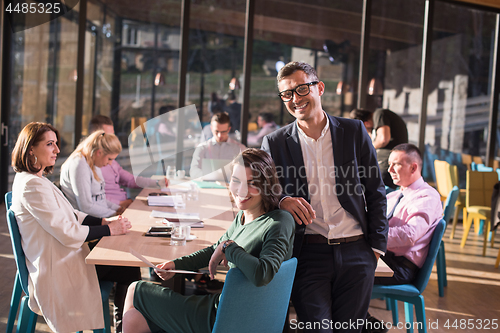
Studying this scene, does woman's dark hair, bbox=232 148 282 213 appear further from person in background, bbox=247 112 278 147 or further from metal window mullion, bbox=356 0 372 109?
metal window mullion, bbox=356 0 372 109

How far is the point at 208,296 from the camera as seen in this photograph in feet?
6.05

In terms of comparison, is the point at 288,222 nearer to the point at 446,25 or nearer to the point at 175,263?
the point at 175,263

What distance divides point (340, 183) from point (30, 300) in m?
1.66

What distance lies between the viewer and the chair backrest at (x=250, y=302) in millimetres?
1532

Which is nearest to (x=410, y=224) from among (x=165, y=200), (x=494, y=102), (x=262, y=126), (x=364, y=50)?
(x=165, y=200)

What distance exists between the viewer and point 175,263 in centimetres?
195

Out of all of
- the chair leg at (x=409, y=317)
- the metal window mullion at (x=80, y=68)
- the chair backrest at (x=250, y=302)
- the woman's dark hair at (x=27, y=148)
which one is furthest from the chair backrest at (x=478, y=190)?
the metal window mullion at (x=80, y=68)

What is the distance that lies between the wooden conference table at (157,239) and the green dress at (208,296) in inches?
6.9

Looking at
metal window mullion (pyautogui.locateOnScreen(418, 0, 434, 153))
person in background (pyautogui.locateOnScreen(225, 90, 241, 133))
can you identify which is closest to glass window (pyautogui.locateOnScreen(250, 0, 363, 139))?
person in background (pyautogui.locateOnScreen(225, 90, 241, 133))

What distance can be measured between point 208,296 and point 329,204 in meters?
0.67

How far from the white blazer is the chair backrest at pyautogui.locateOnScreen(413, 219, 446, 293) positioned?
1.81m

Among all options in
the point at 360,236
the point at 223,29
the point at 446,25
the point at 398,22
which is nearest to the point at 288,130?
the point at 360,236

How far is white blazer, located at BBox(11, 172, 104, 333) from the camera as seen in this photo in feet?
7.11

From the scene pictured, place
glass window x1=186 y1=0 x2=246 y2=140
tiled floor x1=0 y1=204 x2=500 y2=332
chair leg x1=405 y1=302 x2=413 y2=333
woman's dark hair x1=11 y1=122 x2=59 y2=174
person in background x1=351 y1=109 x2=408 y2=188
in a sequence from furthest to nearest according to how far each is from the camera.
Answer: glass window x1=186 y1=0 x2=246 y2=140, person in background x1=351 y1=109 x2=408 y2=188, tiled floor x1=0 y1=204 x2=500 y2=332, chair leg x1=405 y1=302 x2=413 y2=333, woman's dark hair x1=11 y1=122 x2=59 y2=174
